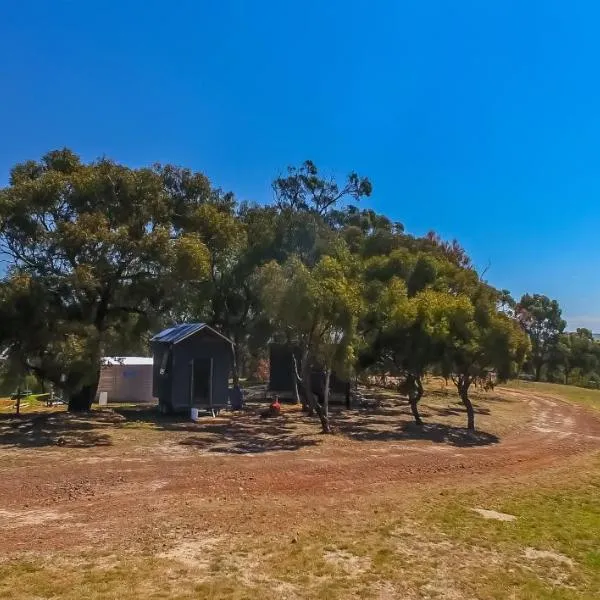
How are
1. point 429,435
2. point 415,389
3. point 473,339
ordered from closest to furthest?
1. point 429,435
2. point 473,339
3. point 415,389

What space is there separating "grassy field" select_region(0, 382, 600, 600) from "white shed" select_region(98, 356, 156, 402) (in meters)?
15.4

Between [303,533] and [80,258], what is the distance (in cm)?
1293

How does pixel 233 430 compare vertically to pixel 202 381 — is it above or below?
below

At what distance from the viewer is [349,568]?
7.36 metres

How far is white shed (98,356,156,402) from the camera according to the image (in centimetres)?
3047

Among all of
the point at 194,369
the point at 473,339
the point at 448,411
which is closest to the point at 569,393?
the point at 448,411

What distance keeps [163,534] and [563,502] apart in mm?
8162

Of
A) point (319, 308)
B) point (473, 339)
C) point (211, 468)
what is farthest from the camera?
point (473, 339)

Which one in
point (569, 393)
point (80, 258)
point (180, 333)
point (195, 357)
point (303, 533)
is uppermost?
point (80, 258)

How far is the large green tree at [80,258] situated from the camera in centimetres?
1767

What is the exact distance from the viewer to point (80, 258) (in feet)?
60.5

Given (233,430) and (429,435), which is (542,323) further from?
(233,430)

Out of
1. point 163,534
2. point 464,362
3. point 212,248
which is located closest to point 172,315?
point 212,248

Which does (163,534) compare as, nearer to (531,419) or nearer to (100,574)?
(100,574)
